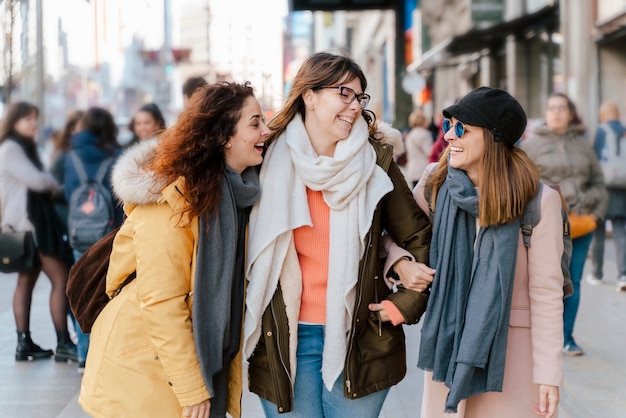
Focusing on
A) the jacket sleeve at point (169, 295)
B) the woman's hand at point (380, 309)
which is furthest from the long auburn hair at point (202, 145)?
the woman's hand at point (380, 309)

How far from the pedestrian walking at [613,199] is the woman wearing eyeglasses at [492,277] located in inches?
246

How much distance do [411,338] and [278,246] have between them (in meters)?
4.23

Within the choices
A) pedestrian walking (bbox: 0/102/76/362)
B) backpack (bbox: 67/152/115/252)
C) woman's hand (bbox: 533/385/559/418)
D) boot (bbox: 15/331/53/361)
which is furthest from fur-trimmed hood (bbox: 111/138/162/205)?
boot (bbox: 15/331/53/361)

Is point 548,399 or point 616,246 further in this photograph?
point 616,246

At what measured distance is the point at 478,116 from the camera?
9.57 feet

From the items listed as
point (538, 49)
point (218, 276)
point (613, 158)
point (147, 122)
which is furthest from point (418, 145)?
point (218, 276)

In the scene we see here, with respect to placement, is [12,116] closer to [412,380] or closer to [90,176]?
[90,176]

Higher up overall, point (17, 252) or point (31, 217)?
point (31, 217)

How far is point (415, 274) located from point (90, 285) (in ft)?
3.97

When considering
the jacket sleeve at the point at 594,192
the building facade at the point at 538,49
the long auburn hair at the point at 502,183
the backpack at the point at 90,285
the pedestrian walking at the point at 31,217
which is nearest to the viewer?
the long auburn hair at the point at 502,183

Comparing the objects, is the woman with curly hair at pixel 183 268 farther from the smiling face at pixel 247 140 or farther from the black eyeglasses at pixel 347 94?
the black eyeglasses at pixel 347 94

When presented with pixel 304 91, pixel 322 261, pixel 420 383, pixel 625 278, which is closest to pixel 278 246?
pixel 322 261

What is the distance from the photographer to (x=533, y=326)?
2.93 meters

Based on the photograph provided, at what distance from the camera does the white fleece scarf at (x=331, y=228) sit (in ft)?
9.46
